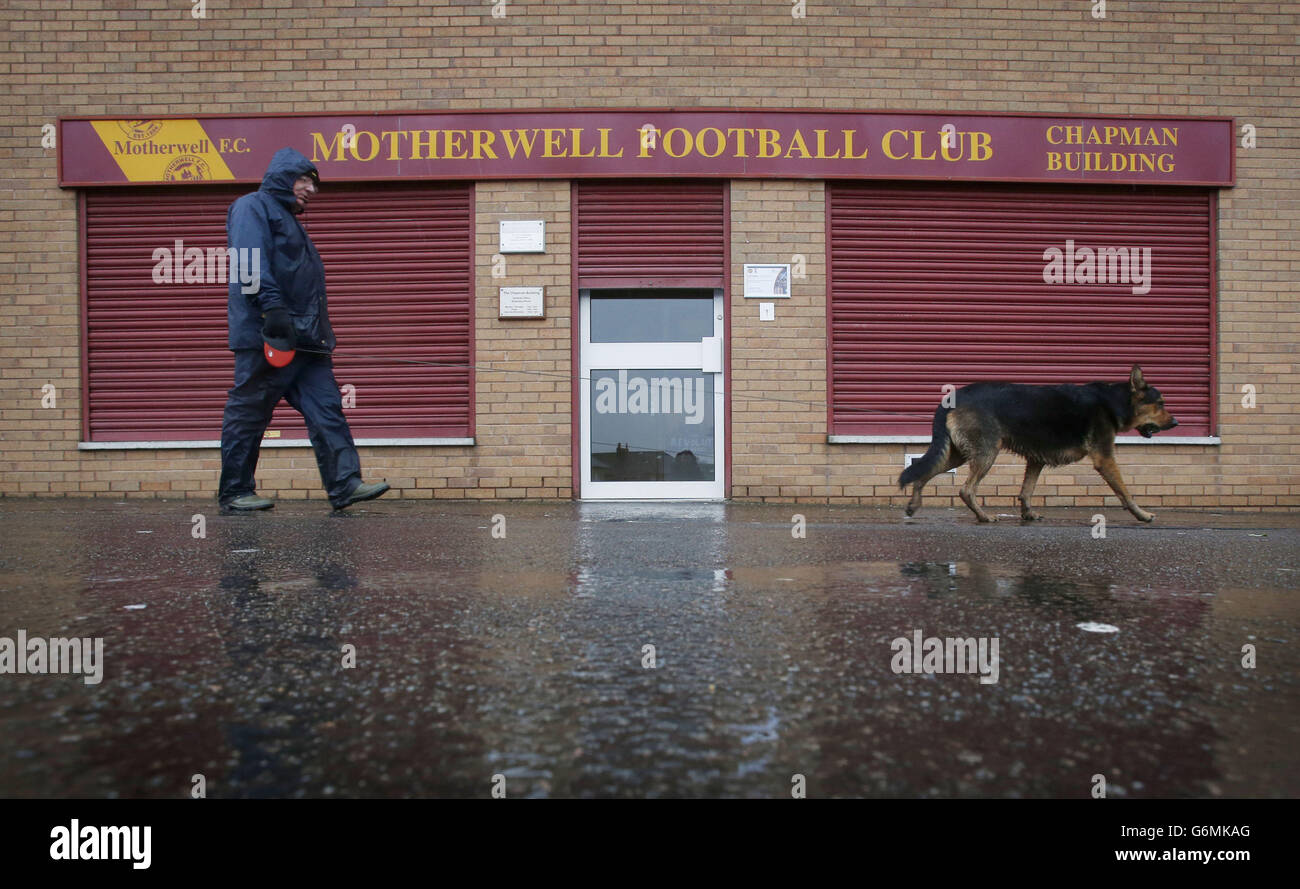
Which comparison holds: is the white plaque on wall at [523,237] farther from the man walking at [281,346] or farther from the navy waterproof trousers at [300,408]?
the navy waterproof trousers at [300,408]

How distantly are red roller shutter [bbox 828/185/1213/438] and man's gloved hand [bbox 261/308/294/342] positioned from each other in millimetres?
5565

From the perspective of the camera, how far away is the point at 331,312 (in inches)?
A: 379

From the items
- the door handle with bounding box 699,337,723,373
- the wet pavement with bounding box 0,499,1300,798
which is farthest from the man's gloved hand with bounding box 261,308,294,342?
the door handle with bounding box 699,337,723,373

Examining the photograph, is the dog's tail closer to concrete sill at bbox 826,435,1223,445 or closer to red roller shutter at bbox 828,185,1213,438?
concrete sill at bbox 826,435,1223,445

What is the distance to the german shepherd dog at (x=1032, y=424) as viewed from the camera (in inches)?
259

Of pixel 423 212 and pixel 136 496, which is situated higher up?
pixel 423 212

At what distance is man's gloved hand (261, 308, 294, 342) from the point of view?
19.1 feet

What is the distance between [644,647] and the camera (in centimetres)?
217

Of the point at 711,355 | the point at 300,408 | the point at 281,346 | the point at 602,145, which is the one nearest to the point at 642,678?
the point at 281,346

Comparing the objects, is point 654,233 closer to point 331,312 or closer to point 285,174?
point 331,312

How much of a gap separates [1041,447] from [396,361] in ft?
20.5

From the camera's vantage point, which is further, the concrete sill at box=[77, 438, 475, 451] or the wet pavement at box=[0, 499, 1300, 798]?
the concrete sill at box=[77, 438, 475, 451]
